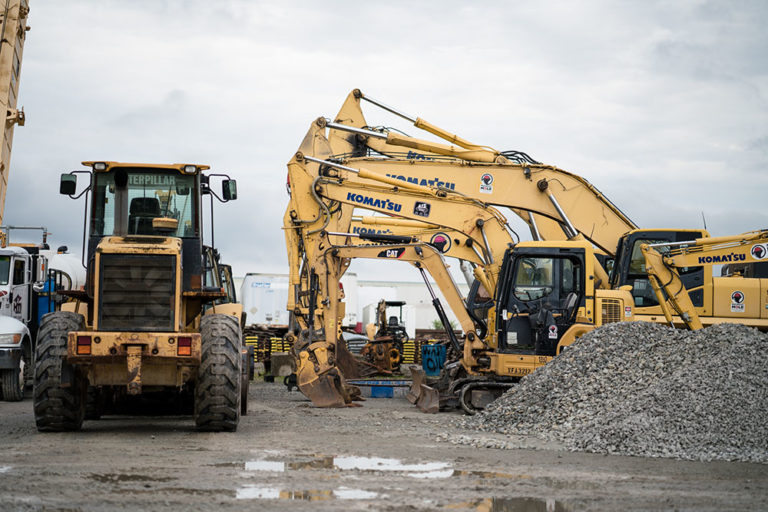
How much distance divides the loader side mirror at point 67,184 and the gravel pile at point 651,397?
6.34m

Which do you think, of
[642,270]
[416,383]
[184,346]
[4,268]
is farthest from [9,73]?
[642,270]

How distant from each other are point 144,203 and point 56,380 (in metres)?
2.75

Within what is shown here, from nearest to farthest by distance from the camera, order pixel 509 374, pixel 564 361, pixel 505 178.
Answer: pixel 564 361 < pixel 509 374 < pixel 505 178

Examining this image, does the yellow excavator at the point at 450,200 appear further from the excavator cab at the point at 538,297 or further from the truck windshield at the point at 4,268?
the truck windshield at the point at 4,268

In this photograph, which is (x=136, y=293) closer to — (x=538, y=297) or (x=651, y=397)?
(x=651, y=397)

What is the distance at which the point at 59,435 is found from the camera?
439 inches

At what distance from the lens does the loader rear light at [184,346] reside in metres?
10.8

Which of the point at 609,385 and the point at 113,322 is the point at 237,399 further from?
the point at 609,385

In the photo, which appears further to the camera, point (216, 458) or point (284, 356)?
point (284, 356)

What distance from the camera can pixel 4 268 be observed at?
58.3ft

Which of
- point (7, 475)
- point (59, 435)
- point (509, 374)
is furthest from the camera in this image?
point (509, 374)

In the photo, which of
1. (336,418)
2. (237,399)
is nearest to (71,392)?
(237,399)

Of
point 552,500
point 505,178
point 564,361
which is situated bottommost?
point 552,500

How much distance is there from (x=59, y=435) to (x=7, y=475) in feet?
9.53
